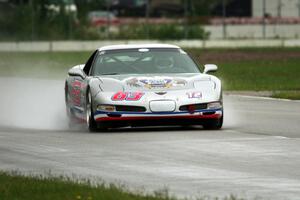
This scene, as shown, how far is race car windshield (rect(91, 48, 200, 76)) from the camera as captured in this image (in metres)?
20.6

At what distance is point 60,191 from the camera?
476 inches

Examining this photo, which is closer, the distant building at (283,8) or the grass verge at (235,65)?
the grass verge at (235,65)

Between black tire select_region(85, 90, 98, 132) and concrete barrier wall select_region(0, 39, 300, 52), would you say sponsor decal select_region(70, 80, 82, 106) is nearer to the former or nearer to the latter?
black tire select_region(85, 90, 98, 132)

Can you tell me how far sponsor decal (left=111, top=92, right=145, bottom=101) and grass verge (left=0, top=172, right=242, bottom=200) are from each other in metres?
6.24

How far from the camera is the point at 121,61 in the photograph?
68.2 ft

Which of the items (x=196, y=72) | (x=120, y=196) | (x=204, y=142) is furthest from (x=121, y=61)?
(x=120, y=196)

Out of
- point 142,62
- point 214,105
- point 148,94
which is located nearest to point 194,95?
point 214,105

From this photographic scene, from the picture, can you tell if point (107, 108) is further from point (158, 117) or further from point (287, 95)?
point (287, 95)

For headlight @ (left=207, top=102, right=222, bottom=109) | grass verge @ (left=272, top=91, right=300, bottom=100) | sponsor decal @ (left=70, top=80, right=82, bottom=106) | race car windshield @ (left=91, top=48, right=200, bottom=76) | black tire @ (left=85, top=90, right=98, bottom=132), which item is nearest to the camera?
headlight @ (left=207, top=102, right=222, bottom=109)

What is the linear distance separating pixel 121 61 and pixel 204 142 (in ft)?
12.3

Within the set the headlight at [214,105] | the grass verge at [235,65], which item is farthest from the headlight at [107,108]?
the grass verge at [235,65]

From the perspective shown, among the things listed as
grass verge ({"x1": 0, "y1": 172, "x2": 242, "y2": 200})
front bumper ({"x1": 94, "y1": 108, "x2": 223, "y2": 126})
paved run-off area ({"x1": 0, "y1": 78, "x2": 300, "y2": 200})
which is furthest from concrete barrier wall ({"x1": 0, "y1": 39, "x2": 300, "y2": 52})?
grass verge ({"x1": 0, "y1": 172, "x2": 242, "y2": 200})

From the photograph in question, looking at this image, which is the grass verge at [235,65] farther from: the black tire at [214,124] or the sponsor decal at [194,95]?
the sponsor decal at [194,95]

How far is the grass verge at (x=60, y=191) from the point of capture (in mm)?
11570
